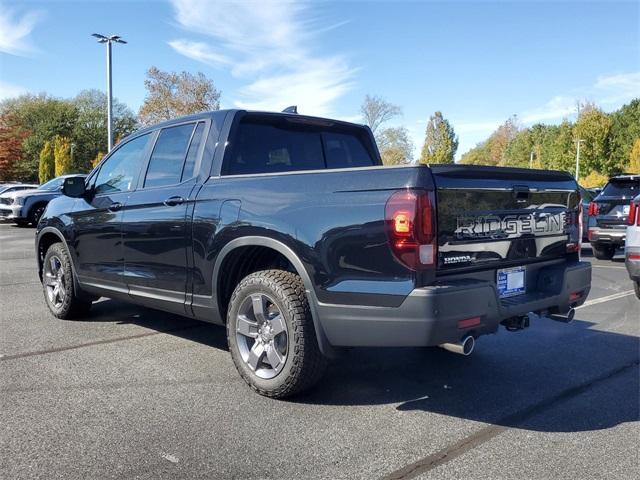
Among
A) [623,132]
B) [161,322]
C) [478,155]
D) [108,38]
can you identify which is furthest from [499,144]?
[161,322]

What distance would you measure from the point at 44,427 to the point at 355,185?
2.19 metres

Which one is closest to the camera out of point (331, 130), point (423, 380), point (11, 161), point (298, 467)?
point (298, 467)

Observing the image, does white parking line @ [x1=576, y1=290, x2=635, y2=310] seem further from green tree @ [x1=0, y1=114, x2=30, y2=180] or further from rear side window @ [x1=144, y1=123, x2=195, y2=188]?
green tree @ [x1=0, y1=114, x2=30, y2=180]

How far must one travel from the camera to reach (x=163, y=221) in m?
4.30

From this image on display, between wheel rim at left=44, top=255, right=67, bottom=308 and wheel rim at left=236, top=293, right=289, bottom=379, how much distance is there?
2.75m

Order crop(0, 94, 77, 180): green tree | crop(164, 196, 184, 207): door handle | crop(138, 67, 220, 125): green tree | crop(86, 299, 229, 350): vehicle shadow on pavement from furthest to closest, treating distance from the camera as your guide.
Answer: crop(0, 94, 77, 180): green tree → crop(138, 67, 220, 125): green tree → crop(86, 299, 229, 350): vehicle shadow on pavement → crop(164, 196, 184, 207): door handle

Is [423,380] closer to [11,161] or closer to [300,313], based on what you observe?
[300,313]

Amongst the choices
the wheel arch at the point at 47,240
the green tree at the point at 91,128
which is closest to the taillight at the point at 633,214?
the wheel arch at the point at 47,240

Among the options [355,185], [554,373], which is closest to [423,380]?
[554,373]

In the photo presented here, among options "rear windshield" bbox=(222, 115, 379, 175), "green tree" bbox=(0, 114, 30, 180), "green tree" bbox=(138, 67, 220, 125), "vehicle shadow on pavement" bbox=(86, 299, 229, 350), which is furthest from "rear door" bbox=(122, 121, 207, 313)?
"green tree" bbox=(0, 114, 30, 180)

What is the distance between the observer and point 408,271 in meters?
3.00

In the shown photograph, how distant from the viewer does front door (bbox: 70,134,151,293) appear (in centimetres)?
486

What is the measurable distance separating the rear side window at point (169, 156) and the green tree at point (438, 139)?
2019 inches

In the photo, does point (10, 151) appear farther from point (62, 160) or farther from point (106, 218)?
point (106, 218)
